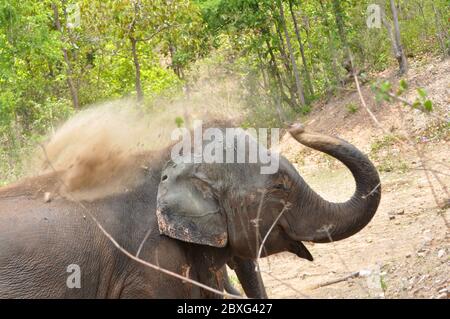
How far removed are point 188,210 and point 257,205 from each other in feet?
1.72

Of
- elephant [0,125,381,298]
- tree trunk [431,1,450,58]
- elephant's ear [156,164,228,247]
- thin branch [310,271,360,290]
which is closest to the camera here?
Result: elephant [0,125,381,298]

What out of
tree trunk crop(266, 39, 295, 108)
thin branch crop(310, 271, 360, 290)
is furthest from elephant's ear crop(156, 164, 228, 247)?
tree trunk crop(266, 39, 295, 108)

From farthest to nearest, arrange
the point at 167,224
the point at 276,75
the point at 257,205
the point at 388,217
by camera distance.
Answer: the point at 276,75 < the point at 388,217 < the point at 257,205 < the point at 167,224

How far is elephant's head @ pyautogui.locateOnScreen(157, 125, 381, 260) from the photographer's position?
5.68m

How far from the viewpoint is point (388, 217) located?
1066cm

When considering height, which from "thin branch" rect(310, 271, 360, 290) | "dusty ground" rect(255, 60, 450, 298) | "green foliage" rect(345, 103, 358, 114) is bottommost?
"thin branch" rect(310, 271, 360, 290)

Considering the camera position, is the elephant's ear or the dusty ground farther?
the dusty ground

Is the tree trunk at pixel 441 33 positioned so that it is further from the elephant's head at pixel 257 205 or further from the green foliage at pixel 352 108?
the elephant's head at pixel 257 205

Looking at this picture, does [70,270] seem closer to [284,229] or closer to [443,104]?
[284,229]

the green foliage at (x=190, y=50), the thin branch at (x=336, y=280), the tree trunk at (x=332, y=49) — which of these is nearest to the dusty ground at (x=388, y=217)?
the thin branch at (x=336, y=280)

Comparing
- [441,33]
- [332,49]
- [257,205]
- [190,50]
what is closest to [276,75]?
[190,50]

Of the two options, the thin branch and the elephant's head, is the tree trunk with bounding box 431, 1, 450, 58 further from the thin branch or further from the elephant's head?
the elephant's head

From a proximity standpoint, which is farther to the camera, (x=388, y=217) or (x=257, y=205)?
(x=388, y=217)

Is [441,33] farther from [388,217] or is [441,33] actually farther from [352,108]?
[388,217]
